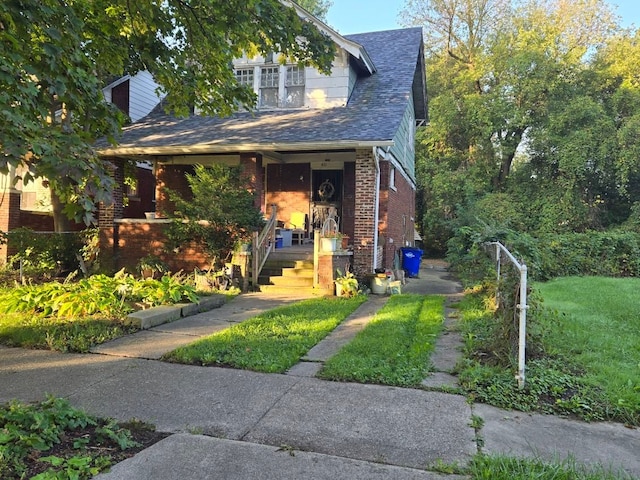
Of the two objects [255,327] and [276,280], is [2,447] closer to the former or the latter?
[255,327]

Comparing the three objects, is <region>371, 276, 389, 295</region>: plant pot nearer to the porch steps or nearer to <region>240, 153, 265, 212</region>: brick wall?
the porch steps

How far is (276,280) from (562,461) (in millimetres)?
7922

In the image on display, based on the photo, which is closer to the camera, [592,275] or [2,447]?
[2,447]

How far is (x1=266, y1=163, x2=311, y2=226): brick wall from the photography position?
1397cm

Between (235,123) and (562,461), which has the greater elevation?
(235,123)

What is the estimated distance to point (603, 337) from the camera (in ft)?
20.3

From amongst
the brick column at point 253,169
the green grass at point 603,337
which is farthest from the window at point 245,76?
the green grass at point 603,337

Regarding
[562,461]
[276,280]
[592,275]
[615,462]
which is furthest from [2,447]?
[592,275]

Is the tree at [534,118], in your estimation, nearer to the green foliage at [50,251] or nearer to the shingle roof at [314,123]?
the shingle roof at [314,123]

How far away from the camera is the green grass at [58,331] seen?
5.56 meters

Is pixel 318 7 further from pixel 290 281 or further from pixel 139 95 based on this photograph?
pixel 290 281

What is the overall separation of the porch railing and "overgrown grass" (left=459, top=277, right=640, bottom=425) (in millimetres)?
4709

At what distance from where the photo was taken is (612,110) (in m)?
21.1

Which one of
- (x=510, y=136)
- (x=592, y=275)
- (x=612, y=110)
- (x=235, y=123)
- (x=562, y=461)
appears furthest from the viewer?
(x=510, y=136)
